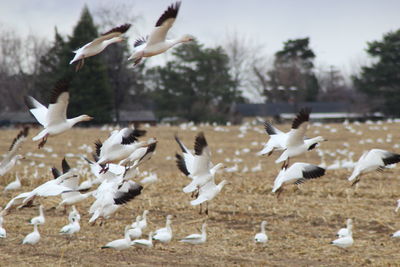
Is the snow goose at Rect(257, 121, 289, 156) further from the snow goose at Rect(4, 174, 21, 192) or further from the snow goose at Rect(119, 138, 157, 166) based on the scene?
the snow goose at Rect(4, 174, 21, 192)

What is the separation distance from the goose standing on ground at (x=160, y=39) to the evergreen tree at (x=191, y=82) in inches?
1629

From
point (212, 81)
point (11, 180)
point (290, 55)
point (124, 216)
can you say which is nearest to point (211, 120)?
point (212, 81)

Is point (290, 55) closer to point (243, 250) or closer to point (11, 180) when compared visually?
point (11, 180)

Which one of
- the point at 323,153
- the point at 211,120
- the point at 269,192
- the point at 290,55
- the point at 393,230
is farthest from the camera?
the point at 290,55

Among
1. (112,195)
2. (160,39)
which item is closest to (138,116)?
(112,195)

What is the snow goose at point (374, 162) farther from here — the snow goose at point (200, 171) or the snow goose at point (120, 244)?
the snow goose at point (120, 244)

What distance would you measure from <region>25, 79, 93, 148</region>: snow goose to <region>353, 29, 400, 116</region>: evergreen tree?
141 feet

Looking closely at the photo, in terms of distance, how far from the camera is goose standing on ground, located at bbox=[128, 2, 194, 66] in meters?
7.30

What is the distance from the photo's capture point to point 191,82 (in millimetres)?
51000

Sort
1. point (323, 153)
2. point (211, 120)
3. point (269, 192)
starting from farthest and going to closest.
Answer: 1. point (211, 120)
2. point (323, 153)
3. point (269, 192)

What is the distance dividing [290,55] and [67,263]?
187 feet

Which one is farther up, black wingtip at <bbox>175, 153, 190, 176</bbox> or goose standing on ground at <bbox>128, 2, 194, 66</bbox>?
goose standing on ground at <bbox>128, 2, 194, 66</bbox>

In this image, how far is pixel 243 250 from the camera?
9055mm

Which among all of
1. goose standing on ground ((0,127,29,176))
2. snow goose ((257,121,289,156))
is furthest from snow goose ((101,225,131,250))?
goose standing on ground ((0,127,29,176))
